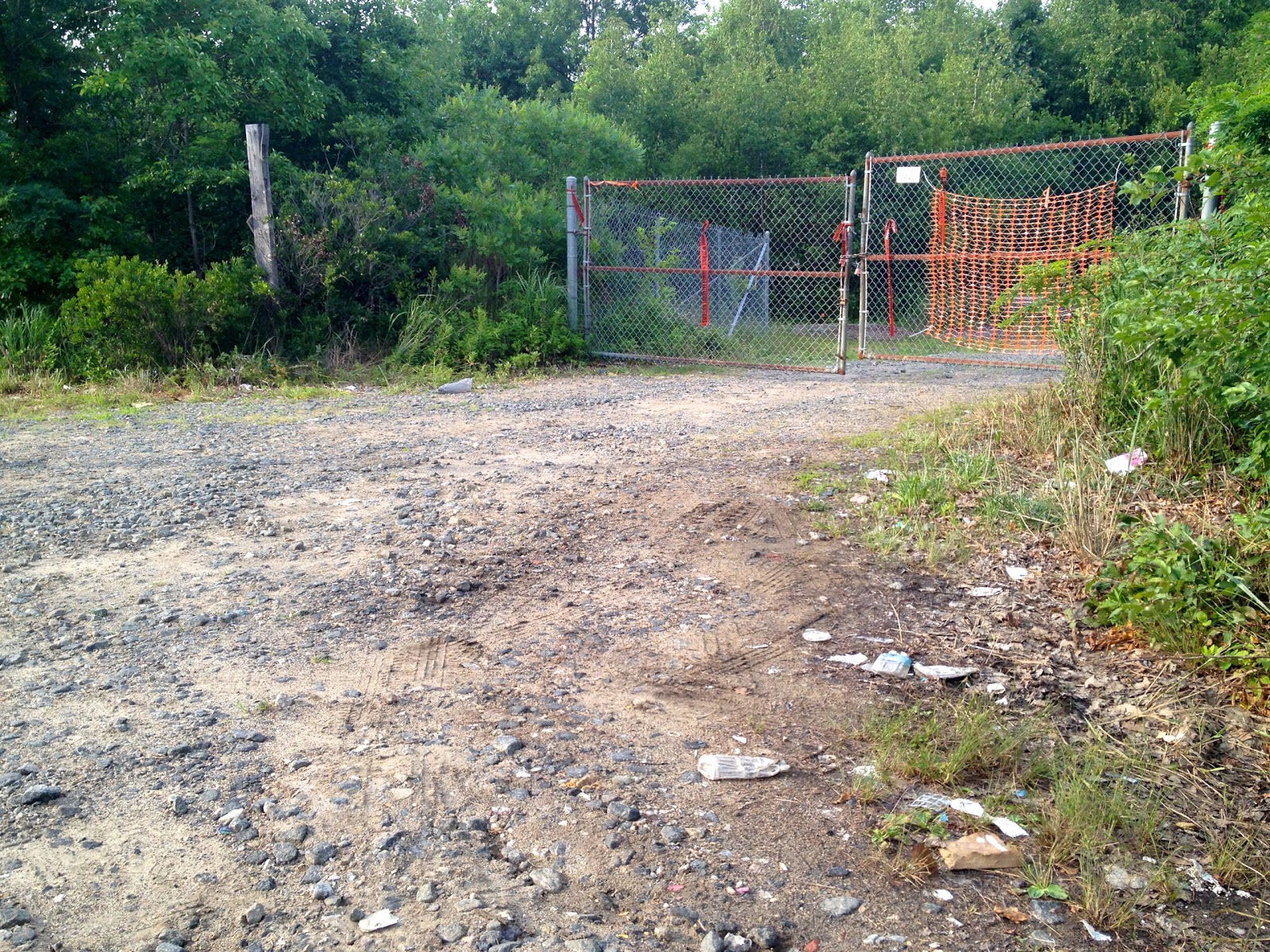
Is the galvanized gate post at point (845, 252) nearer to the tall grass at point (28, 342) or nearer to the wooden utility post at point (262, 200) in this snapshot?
the wooden utility post at point (262, 200)

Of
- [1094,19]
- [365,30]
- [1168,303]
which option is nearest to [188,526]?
[1168,303]

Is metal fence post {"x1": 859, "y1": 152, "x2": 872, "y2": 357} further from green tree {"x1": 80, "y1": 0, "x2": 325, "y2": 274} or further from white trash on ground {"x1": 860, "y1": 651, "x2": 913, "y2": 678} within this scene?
green tree {"x1": 80, "y1": 0, "x2": 325, "y2": 274}

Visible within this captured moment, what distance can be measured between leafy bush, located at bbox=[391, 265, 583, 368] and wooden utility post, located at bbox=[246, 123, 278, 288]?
1.47 metres

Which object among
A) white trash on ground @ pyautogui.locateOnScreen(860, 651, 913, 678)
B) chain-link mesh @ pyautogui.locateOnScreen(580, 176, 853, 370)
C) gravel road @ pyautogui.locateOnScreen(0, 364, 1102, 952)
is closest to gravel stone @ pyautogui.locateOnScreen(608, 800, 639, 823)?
gravel road @ pyautogui.locateOnScreen(0, 364, 1102, 952)

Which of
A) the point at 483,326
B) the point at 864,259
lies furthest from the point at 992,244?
the point at 483,326

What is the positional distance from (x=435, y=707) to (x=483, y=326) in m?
8.39

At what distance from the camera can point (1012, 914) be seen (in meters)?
2.46

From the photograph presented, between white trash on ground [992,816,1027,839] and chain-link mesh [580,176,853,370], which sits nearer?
white trash on ground [992,816,1027,839]

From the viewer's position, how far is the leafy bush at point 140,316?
10.2 metres

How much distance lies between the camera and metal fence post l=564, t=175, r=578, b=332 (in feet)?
38.3

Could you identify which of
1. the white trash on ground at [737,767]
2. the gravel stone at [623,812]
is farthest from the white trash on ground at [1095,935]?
the gravel stone at [623,812]

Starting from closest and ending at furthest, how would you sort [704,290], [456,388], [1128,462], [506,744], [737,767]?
[737,767] → [506,744] → [1128,462] → [456,388] → [704,290]

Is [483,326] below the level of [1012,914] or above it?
above

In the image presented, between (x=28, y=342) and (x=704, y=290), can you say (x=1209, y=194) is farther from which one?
(x=28, y=342)
